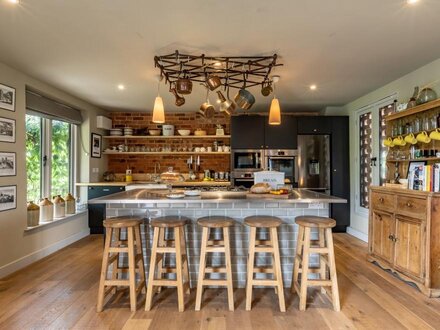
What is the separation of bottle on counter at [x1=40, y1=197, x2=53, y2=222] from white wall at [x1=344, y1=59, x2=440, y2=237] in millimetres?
4490

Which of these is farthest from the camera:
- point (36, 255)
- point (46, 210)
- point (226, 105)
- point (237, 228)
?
point (46, 210)

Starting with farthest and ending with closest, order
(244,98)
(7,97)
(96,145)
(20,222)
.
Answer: (96,145)
(20,222)
(7,97)
(244,98)

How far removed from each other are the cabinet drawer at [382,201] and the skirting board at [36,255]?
406 centimetres

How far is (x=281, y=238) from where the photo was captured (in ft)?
A: 8.86

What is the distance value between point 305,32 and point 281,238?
1774 millimetres

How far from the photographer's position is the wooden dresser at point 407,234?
2.56m

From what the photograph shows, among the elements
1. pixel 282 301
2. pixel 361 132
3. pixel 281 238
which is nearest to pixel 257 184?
pixel 281 238

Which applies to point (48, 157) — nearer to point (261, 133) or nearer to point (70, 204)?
point (70, 204)

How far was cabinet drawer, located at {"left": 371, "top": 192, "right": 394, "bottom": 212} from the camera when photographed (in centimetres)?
311

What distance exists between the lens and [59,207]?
4.12m

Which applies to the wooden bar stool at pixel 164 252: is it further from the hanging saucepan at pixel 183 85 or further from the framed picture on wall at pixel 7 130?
the framed picture on wall at pixel 7 130

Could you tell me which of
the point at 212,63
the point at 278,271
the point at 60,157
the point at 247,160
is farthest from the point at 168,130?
the point at 278,271

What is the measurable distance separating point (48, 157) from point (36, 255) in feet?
4.54

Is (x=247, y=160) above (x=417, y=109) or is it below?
below
